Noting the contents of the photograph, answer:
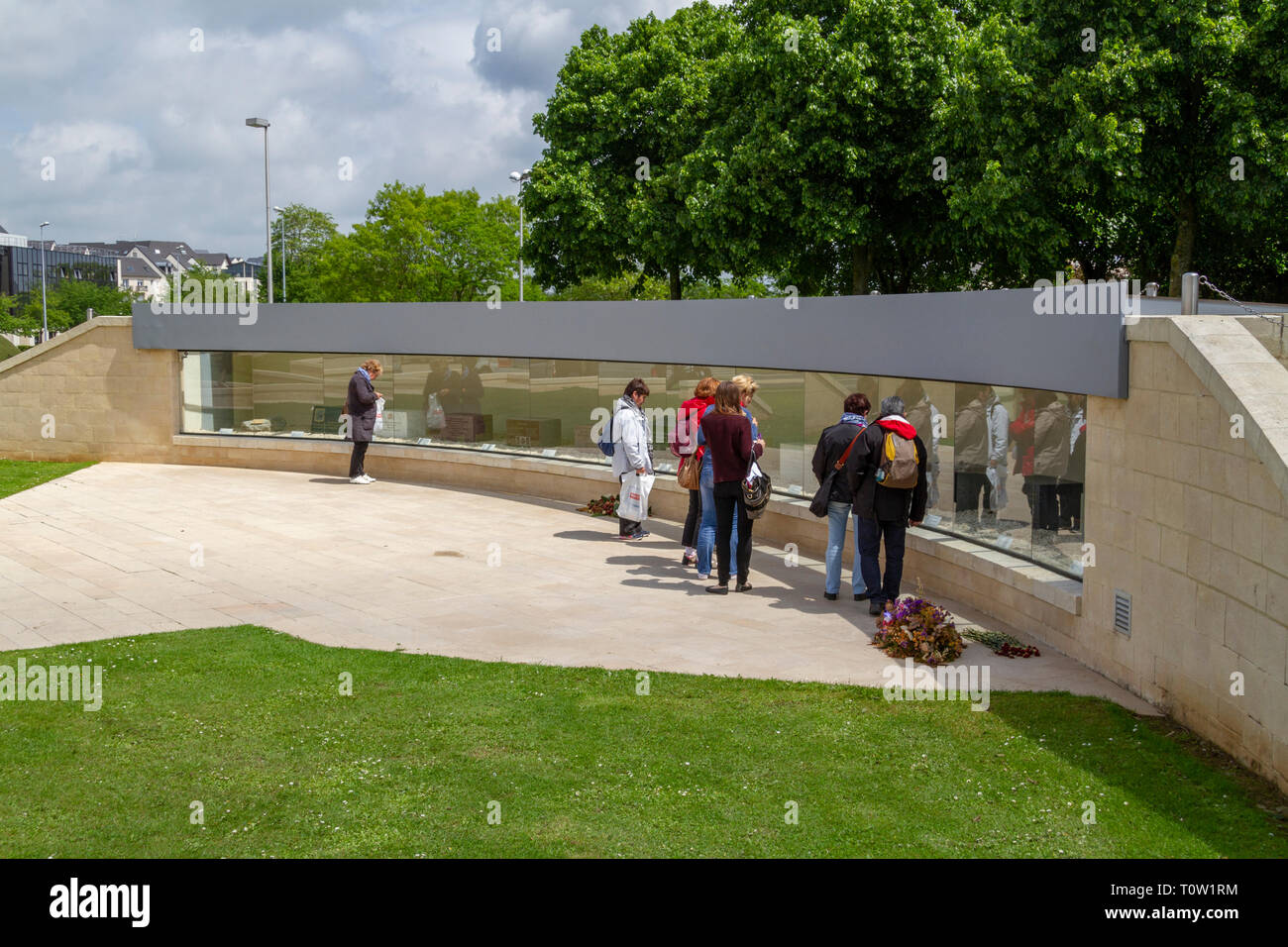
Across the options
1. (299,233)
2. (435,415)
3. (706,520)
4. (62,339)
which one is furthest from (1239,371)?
(299,233)

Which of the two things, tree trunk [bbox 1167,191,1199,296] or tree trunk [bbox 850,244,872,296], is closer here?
tree trunk [bbox 1167,191,1199,296]

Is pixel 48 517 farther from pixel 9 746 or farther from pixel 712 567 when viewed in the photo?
pixel 9 746

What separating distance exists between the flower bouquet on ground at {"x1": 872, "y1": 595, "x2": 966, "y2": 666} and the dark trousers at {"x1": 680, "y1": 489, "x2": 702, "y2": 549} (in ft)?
11.8

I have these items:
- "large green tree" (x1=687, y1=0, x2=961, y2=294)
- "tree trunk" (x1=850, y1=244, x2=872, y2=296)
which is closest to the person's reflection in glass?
"large green tree" (x1=687, y1=0, x2=961, y2=294)

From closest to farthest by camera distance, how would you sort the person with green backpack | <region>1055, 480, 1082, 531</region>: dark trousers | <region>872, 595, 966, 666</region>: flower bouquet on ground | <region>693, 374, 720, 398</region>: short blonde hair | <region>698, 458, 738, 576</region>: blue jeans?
1. <region>872, 595, 966, 666</region>: flower bouquet on ground
2. <region>1055, 480, 1082, 531</region>: dark trousers
3. the person with green backpack
4. <region>698, 458, 738, 576</region>: blue jeans
5. <region>693, 374, 720, 398</region>: short blonde hair

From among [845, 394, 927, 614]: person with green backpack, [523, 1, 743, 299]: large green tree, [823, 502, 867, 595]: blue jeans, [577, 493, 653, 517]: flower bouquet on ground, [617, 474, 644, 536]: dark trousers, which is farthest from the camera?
[523, 1, 743, 299]: large green tree

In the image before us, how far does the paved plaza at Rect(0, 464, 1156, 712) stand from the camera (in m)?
9.59

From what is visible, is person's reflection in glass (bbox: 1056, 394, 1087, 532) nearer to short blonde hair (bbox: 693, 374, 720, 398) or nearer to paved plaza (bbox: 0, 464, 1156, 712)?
paved plaza (bbox: 0, 464, 1156, 712)

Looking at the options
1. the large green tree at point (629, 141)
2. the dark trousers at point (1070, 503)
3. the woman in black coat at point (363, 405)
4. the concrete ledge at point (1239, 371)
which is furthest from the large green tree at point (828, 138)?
→ the concrete ledge at point (1239, 371)

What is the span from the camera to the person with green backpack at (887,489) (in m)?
10.6

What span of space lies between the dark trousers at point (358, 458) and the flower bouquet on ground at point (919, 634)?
1231cm

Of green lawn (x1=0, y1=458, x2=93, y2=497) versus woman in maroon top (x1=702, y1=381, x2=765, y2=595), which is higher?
woman in maroon top (x1=702, y1=381, x2=765, y2=595)
